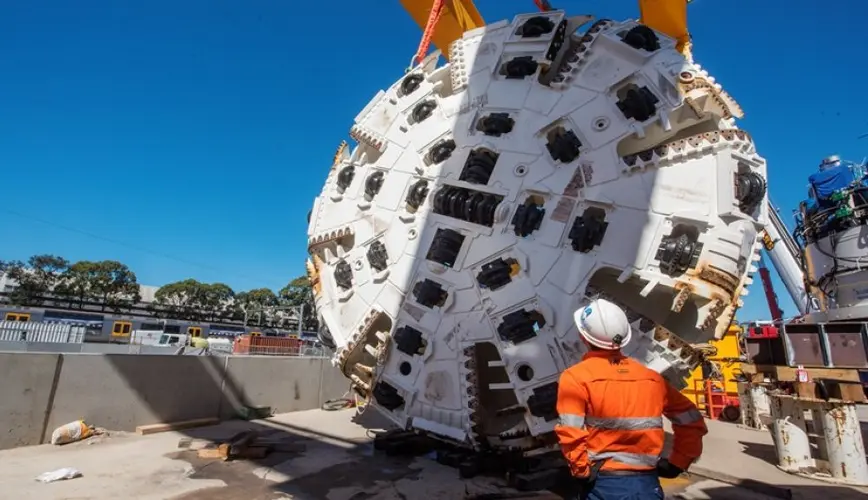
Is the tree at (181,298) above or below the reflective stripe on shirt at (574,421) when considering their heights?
above

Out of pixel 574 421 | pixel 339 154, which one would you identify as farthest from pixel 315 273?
pixel 574 421

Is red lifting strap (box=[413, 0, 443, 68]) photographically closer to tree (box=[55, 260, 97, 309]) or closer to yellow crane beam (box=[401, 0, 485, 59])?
yellow crane beam (box=[401, 0, 485, 59])

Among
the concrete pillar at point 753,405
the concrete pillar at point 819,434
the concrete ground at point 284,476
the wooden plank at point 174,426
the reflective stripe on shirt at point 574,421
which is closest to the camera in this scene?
the reflective stripe on shirt at point 574,421

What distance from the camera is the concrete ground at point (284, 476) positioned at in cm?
590

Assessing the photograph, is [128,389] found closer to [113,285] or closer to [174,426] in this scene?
[174,426]

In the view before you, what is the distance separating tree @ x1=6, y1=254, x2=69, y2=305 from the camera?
61.0m

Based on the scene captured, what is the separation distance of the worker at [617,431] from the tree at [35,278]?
78.3m

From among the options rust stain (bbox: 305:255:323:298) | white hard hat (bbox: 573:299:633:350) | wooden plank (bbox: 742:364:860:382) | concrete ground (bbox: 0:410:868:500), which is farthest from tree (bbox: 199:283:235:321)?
white hard hat (bbox: 573:299:633:350)

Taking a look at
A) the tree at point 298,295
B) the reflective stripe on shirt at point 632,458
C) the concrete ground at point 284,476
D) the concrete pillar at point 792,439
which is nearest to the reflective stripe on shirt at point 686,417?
the reflective stripe on shirt at point 632,458

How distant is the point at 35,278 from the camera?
6462cm

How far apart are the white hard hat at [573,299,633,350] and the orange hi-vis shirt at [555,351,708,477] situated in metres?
0.19

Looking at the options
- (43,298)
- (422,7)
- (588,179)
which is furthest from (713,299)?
(43,298)

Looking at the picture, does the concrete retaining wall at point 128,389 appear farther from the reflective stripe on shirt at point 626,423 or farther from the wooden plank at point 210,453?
the reflective stripe on shirt at point 626,423

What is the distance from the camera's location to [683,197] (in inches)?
213
